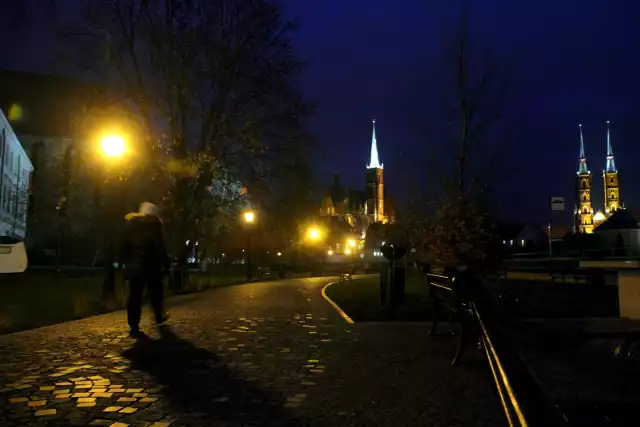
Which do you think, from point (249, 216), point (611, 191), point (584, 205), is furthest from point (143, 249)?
point (611, 191)

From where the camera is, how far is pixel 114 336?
1000 centimetres

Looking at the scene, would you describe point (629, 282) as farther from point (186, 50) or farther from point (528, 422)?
point (186, 50)

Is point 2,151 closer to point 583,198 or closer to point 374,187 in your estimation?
point 374,187

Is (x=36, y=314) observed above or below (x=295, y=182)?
below

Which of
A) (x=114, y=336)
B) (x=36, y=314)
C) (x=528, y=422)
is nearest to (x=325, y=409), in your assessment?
(x=528, y=422)

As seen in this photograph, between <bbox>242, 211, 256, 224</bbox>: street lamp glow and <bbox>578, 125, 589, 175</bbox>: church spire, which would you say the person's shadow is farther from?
<bbox>578, 125, 589, 175</bbox>: church spire

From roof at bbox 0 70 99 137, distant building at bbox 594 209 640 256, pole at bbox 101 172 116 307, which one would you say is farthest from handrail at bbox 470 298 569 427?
distant building at bbox 594 209 640 256

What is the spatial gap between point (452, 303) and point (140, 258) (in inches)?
191

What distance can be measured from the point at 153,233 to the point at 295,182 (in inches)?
726

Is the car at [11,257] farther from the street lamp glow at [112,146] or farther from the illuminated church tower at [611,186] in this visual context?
the illuminated church tower at [611,186]

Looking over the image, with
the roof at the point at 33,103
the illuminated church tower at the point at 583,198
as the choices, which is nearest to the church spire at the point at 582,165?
the illuminated church tower at the point at 583,198

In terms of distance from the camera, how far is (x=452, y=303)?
7848 millimetres

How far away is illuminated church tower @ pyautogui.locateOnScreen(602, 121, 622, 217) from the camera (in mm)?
150000

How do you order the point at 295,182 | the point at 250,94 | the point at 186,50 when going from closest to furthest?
1. the point at 186,50
2. the point at 250,94
3. the point at 295,182
